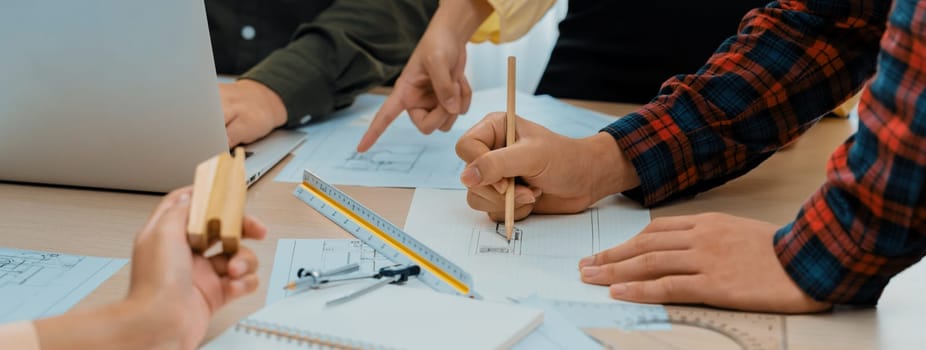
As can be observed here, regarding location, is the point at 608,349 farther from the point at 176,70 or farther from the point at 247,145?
the point at 247,145

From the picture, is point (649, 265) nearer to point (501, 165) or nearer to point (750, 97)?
point (501, 165)

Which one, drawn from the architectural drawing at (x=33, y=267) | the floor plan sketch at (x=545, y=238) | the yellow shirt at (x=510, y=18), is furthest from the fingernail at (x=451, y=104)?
the architectural drawing at (x=33, y=267)

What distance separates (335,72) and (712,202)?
25.0 inches

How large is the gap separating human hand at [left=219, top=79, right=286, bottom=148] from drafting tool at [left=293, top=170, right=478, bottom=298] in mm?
351

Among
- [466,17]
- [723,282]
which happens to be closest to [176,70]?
[466,17]

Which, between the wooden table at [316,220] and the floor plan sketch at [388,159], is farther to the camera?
the floor plan sketch at [388,159]

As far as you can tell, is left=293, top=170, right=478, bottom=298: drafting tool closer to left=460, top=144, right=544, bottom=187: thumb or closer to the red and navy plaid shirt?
left=460, top=144, right=544, bottom=187: thumb

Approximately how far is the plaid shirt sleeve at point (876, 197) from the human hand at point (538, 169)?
0.27m

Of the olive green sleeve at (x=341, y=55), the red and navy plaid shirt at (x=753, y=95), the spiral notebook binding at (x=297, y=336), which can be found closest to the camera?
the spiral notebook binding at (x=297, y=336)

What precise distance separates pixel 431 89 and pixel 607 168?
1.09ft

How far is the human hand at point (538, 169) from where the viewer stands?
103 cm

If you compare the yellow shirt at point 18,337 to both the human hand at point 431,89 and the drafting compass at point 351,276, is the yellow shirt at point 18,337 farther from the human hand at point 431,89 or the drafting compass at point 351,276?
the human hand at point 431,89

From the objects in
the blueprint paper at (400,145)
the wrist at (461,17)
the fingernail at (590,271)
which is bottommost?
the blueprint paper at (400,145)

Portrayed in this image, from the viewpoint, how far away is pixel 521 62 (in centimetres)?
247
